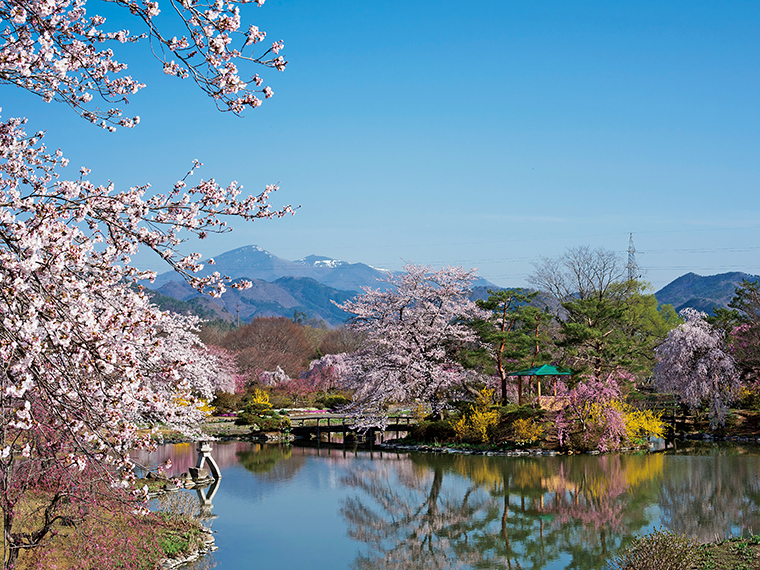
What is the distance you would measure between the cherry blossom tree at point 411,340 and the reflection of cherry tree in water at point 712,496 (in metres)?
9.07

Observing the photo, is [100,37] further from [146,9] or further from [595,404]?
[595,404]

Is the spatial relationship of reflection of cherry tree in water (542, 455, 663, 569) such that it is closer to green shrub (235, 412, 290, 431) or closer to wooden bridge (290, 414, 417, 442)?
wooden bridge (290, 414, 417, 442)

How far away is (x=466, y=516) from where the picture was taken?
13.9 m

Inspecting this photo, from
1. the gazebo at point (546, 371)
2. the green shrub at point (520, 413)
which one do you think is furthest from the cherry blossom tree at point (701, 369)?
the green shrub at point (520, 413)

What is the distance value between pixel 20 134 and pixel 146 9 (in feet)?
6.83

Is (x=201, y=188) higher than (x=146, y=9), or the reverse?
(x=146, y=9)

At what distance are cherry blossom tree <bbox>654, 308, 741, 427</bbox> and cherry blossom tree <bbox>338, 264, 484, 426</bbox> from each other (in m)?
8.81

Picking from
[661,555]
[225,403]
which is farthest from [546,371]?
[225,403]

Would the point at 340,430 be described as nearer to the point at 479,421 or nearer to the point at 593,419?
the point at 479,421

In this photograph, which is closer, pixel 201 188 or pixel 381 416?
pixel 201 188

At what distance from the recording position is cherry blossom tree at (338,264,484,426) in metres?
25.9

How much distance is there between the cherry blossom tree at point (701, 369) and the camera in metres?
26.1

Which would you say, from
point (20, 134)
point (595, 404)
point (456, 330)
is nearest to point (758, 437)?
point (595, 404)

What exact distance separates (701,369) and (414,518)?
1722cm
